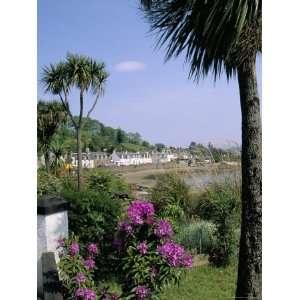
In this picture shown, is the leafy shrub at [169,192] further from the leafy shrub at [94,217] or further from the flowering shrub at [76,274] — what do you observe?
the flowering shrub at [76,274]

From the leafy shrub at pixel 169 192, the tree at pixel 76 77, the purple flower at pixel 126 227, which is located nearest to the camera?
the purple flower at pixel 126 227

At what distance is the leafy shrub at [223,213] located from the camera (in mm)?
3637

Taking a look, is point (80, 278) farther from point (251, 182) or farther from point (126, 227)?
point (251, 182)

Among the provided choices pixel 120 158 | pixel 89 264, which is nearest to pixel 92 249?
pixel 89 264

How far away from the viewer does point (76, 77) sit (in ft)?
8.98

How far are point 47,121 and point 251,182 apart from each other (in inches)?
47.1

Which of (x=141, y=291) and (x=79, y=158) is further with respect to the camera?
(x=79, y=158)

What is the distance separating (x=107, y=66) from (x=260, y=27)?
861 millimetres

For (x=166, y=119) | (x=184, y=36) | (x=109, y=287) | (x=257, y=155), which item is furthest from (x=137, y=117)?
(x=109, y=287)

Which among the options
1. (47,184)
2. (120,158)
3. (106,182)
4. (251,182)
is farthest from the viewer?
(106,182)

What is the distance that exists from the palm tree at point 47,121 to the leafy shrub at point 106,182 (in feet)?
1.10

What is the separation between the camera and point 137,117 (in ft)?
8.70

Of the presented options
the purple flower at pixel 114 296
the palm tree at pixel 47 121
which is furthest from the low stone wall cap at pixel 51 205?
the purple flower at pixel 114 296
